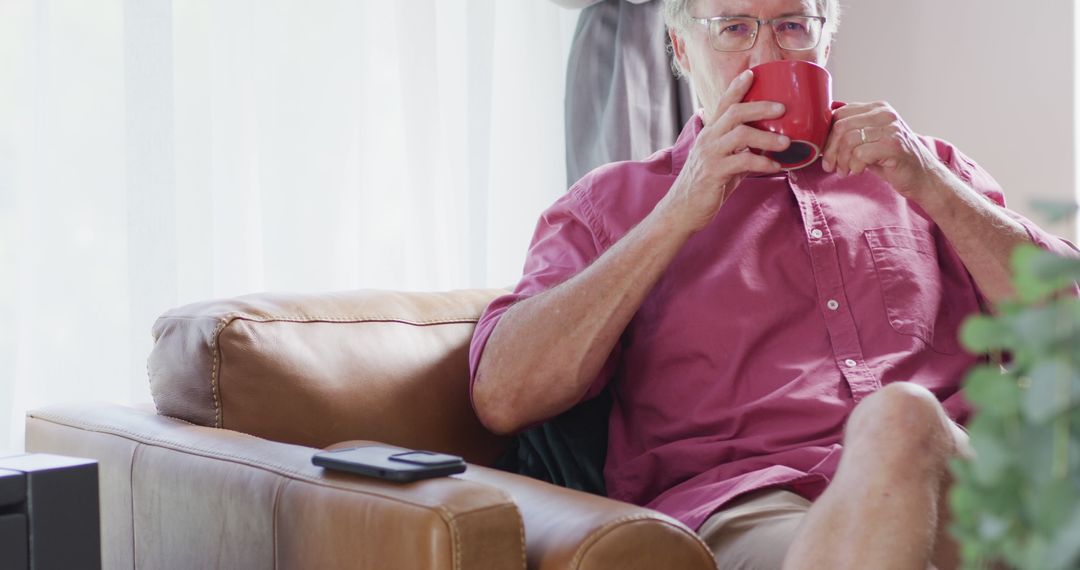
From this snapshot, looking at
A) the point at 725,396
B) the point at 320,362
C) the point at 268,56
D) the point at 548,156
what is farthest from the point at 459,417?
the point at 548,156

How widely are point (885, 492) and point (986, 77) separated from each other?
7.62ft

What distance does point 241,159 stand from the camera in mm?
2131

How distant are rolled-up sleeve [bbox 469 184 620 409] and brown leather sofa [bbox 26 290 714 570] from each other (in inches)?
3.0

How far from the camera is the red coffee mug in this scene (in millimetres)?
1341

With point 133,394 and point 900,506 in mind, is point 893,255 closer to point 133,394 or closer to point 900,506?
point 900,506

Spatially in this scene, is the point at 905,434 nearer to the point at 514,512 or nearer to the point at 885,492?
the point at 885,492

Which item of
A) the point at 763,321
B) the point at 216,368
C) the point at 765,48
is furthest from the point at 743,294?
the point at 216,368

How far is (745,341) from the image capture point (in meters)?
1.51

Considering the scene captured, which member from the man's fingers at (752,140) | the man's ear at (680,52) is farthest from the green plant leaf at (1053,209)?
the man's ear at (680,52)

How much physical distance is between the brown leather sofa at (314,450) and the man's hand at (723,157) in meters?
0.40

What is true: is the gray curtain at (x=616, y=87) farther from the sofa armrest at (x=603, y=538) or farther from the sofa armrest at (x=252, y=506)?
the sofa armrest at (x=603, y=538)

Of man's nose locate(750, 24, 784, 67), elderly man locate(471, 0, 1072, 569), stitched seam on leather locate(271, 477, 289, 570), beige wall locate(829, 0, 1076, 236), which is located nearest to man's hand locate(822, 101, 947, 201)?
elderly man locate(471, 0, 1072, 569)

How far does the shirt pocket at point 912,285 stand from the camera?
5.02 ft

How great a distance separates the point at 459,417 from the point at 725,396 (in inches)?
14.6
